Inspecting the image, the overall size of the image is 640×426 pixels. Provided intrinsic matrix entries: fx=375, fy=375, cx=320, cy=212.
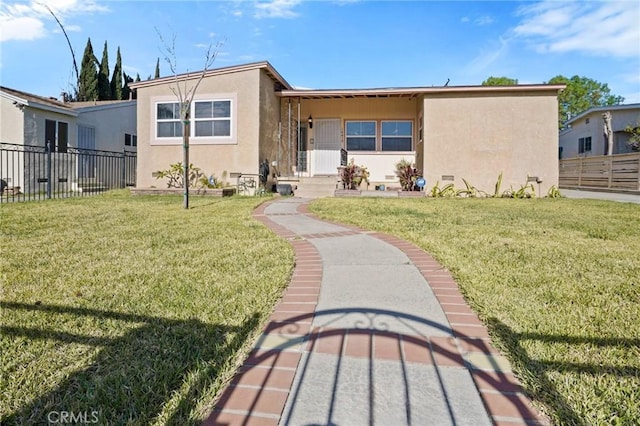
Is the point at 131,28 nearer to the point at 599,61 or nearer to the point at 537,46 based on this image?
the point at 537,46

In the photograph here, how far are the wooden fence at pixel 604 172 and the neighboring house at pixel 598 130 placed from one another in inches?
168

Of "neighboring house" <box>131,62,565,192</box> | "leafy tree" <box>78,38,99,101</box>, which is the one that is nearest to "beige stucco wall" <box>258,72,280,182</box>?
"neighboring house" <box>131,62,565,192</box>

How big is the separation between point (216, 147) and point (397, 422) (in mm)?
12958

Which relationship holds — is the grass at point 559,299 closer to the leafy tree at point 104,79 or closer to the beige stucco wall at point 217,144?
the beige stucco wall at point 217,144

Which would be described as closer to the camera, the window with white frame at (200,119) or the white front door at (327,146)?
the window with white frame at (200,119)

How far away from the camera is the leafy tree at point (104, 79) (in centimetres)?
3039

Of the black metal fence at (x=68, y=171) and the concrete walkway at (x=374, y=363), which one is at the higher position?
the black metal fence at (x=68, y=171)

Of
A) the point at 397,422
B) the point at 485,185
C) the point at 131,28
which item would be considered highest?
the point at 131,28

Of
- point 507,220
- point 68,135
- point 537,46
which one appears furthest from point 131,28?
point 537,46

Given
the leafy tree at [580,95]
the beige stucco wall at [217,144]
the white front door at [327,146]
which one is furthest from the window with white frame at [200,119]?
the leafy tree at [580,95]

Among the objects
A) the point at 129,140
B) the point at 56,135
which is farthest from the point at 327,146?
the point at 56,135

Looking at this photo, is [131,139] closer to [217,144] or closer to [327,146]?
[217,144]

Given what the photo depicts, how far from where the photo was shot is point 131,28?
41.6 ft

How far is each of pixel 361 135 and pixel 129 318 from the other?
14.0 meters
